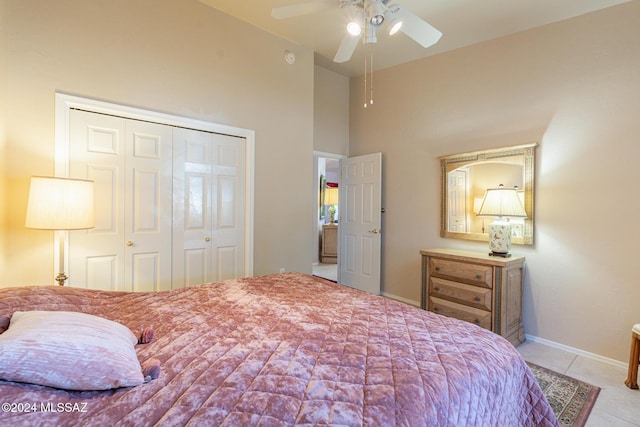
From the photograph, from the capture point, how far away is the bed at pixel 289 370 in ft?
2.67

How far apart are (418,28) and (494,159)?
5.81ft

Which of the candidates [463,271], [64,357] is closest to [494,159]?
[463,271]

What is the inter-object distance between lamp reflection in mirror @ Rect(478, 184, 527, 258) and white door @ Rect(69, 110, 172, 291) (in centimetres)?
A: 308

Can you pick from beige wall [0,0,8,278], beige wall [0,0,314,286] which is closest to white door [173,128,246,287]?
beige wall [0,0,314,286]

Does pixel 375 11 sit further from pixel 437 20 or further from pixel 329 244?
pixel 329 244

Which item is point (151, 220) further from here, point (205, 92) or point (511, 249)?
point (511, 249)

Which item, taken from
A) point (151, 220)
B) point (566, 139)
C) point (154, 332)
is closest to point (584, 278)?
point (566, 139)

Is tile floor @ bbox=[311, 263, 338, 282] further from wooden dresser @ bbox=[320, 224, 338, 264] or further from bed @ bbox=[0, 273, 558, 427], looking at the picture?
bed @ bbox=[0, 273, 558, 427]

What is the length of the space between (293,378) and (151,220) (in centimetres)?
229

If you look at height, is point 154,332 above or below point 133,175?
below

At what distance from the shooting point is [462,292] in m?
3.01

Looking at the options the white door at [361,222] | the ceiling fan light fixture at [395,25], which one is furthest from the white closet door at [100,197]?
the white door at [361,222]

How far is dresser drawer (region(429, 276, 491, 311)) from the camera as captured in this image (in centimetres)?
285

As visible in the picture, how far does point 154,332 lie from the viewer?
133cm
